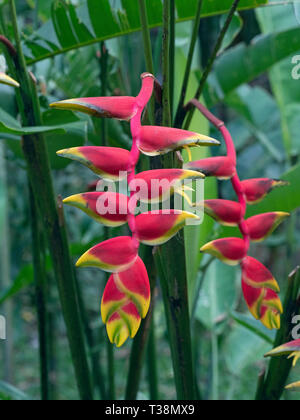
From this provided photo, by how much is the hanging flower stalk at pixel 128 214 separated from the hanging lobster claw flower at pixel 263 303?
76mm

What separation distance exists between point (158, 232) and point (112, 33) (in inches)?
11.4

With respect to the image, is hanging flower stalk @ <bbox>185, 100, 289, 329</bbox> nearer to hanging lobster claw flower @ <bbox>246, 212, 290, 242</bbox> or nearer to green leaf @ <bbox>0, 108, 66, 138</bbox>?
hanging lobster claw flower @ <bbox>246, 212, 290, 242</bbox>

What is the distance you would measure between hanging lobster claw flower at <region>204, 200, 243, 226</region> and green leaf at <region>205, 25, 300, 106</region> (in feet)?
1.33

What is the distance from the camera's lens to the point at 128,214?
0.23 metres

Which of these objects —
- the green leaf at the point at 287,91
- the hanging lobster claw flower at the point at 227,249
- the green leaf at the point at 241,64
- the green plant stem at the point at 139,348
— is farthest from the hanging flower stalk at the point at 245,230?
the green leaf at the point at 287,91

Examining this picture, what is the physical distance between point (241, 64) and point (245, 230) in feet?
1.58

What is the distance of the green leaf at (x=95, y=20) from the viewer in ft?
1.45

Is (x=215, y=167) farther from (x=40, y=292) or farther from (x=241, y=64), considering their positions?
(x=241, y=64)

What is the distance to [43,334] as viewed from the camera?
0.50 metres

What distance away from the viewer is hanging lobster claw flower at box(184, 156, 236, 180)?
266 millimetres

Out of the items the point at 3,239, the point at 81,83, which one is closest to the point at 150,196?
the point at 81,83

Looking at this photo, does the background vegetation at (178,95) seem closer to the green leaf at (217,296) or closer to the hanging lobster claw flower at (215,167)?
the green leaf at (217,296)

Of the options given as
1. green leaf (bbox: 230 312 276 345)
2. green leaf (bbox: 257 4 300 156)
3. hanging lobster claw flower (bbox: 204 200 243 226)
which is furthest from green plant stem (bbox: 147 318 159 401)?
green leaf (bbox: 257 4 300 156)
